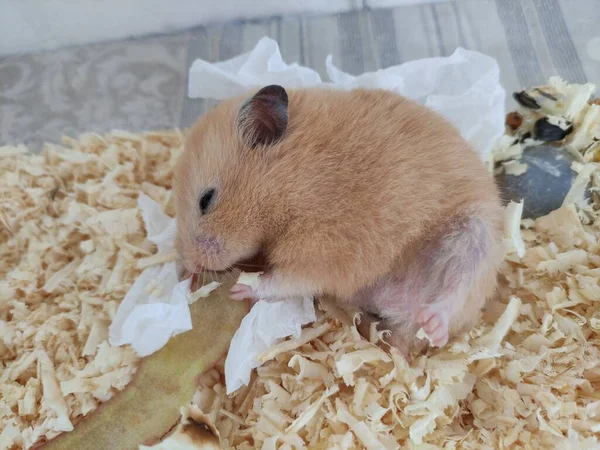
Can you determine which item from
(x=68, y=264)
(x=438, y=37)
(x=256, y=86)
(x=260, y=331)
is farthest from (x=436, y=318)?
(x=438, y=37)

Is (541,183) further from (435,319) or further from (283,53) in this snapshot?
(283,53)

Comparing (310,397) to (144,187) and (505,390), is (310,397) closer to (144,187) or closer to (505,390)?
(505,390)

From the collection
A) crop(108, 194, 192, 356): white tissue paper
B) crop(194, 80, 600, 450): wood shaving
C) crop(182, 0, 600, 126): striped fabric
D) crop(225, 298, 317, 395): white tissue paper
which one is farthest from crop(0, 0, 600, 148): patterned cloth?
crop(225, 298, 317, 395): white tissue paper

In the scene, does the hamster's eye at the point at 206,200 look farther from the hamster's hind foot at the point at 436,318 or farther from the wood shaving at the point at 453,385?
the hamster's hind foot at the point at 436,318

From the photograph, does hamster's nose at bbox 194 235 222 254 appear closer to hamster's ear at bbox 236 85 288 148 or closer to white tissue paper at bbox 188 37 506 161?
hamster's ear at bbox 236 85 288 148

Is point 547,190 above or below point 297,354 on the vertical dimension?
above

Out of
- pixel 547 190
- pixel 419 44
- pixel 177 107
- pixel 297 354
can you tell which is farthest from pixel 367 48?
pixel 297 354
